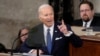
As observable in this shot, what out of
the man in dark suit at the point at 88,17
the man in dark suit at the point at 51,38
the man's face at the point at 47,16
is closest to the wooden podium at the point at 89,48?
the man in dark suit at the point at 51,38

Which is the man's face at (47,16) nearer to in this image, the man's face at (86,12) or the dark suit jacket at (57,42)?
the dark suit jacket at (57,42)

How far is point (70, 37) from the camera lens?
3908 mm

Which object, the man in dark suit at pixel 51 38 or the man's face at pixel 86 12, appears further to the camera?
the man's face at pixel 86 12

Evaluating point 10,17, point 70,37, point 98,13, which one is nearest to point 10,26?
point 10,17

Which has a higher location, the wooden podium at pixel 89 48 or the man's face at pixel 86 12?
the man's face at pixel 86 12

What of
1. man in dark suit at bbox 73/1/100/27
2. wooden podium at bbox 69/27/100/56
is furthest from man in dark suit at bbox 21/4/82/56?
man in dark suit at bbox 73/1/100/27

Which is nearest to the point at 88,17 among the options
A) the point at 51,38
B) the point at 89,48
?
the point at 89,48

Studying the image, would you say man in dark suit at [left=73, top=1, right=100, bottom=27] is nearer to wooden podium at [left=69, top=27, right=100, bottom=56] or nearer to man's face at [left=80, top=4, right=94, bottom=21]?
man's face at [left=80, top=4, right=94, bottom=21]

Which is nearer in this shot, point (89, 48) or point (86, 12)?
point (89, 48)

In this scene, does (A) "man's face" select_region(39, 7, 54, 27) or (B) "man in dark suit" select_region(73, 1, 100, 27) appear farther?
(B) "man in dark suit" select_region(73, 1, 100, 27)

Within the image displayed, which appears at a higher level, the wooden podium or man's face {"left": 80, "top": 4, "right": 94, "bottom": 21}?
man's face {"left": 80, "top": 4, "right": 94, "bottom": 21}

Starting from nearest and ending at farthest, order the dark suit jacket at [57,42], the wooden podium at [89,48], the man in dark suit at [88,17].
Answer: the dark suit jacket at [57,42] < the wooden podium at [89,48] < the man in dark suit at [88,17]

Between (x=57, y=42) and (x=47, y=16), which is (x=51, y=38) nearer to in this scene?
(x=57, y=42)

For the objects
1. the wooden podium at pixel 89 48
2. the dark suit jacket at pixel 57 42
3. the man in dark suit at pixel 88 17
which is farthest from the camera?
the man in dark suit at pixel 88 17
